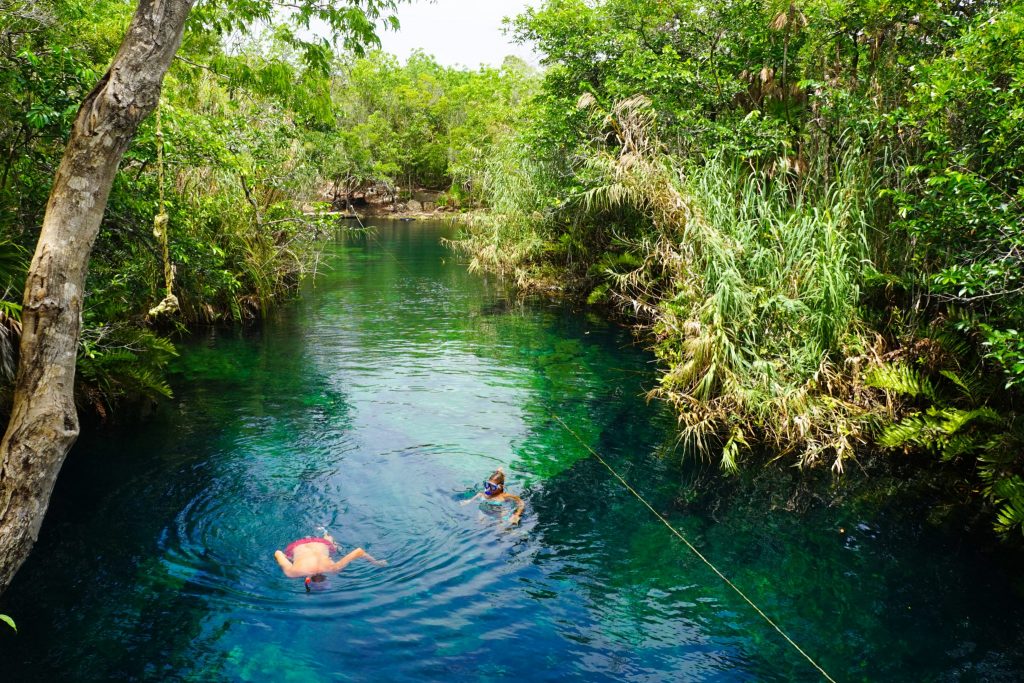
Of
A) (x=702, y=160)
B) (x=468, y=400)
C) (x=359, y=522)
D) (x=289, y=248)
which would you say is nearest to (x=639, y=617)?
(x=359, y=522)

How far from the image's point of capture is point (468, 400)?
1133cm

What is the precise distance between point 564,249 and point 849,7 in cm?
1037

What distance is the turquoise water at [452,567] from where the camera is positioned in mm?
5324

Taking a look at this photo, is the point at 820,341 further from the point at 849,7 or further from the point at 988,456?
the point at 849,7

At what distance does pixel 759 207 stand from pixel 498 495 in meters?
5.81

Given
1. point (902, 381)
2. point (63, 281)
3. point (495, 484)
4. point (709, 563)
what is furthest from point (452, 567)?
point (902, 381)

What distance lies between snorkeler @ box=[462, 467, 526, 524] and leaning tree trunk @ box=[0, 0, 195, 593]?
4.34m

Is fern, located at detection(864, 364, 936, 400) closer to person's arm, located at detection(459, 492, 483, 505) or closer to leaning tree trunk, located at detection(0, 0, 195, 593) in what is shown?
person's arm, located at detection(459, 492, 483, 505)

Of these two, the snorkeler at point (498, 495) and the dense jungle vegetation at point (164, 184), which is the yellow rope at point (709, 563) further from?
the dense jungle vegetation at point (164, 184)

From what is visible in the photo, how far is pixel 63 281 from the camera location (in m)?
3.84

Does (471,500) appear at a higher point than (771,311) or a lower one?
lower

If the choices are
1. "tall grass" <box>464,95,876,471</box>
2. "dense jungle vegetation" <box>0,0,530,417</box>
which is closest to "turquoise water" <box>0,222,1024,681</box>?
"tall grass" <box>464,95,876,471</box>

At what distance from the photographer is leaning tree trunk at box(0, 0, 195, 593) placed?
12.2 ft

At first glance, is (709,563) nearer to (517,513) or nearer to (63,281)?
(517,513)
